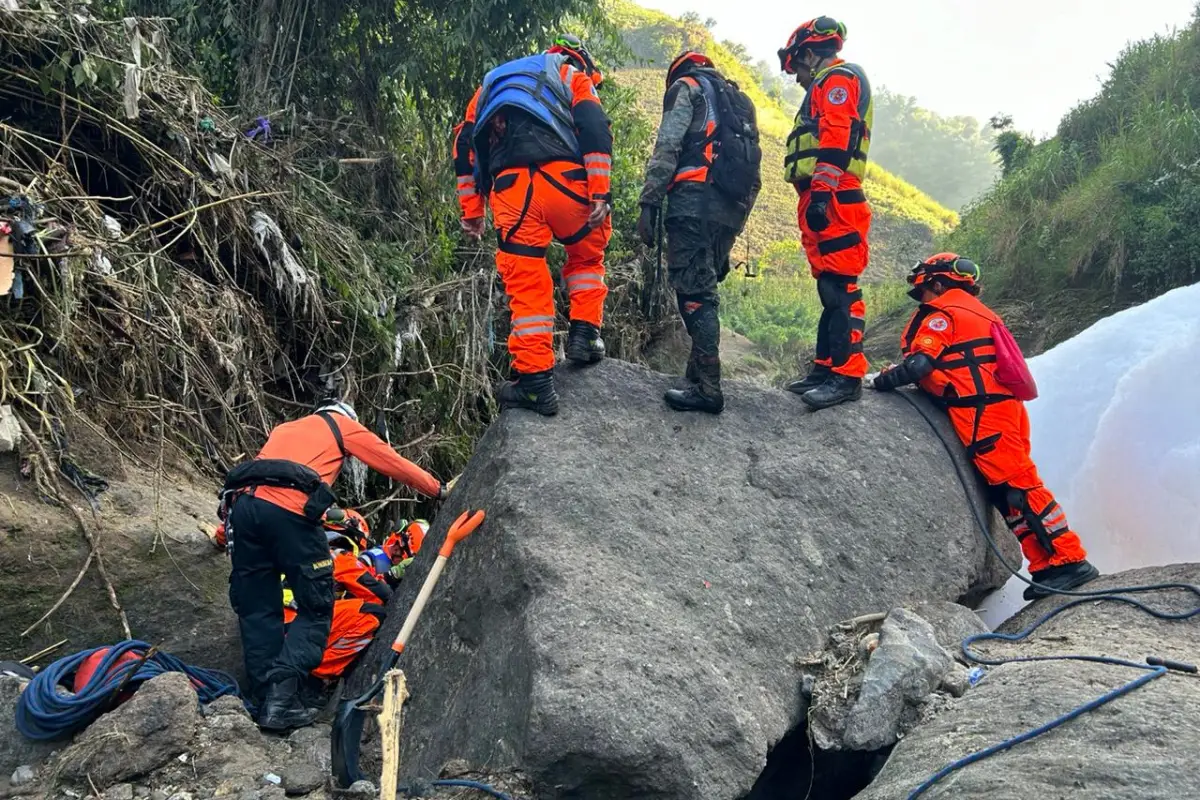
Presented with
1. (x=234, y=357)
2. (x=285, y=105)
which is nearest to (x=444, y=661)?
(x=234, y=357)

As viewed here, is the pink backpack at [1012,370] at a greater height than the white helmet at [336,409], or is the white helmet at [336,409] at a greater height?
the pink backpack at [1012,370]

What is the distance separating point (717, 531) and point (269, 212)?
4.05 metres

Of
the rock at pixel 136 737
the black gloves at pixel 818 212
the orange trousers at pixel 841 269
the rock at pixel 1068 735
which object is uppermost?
the black gloves at pixel 818 212

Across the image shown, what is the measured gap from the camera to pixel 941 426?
488 centimetres

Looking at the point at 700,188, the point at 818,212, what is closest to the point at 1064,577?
the point at 818,212

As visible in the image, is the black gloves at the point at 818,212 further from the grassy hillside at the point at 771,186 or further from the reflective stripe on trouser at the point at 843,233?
the grassy hillside at the point at 771,186

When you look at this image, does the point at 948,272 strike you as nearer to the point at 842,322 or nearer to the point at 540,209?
the point at 842,322

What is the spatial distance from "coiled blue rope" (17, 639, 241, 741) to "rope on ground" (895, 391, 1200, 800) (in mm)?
2944

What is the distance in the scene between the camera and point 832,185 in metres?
4.52

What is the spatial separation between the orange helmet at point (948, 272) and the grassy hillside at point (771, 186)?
19.3 m

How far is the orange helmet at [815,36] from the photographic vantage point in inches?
184

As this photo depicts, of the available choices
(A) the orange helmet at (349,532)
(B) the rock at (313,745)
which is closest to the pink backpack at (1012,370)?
(A) the orange helmet at (349,532)

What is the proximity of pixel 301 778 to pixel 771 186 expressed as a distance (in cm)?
3477

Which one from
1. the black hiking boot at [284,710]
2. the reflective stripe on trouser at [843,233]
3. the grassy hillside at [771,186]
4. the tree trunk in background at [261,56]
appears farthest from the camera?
the grassy hillside at [771,186]
